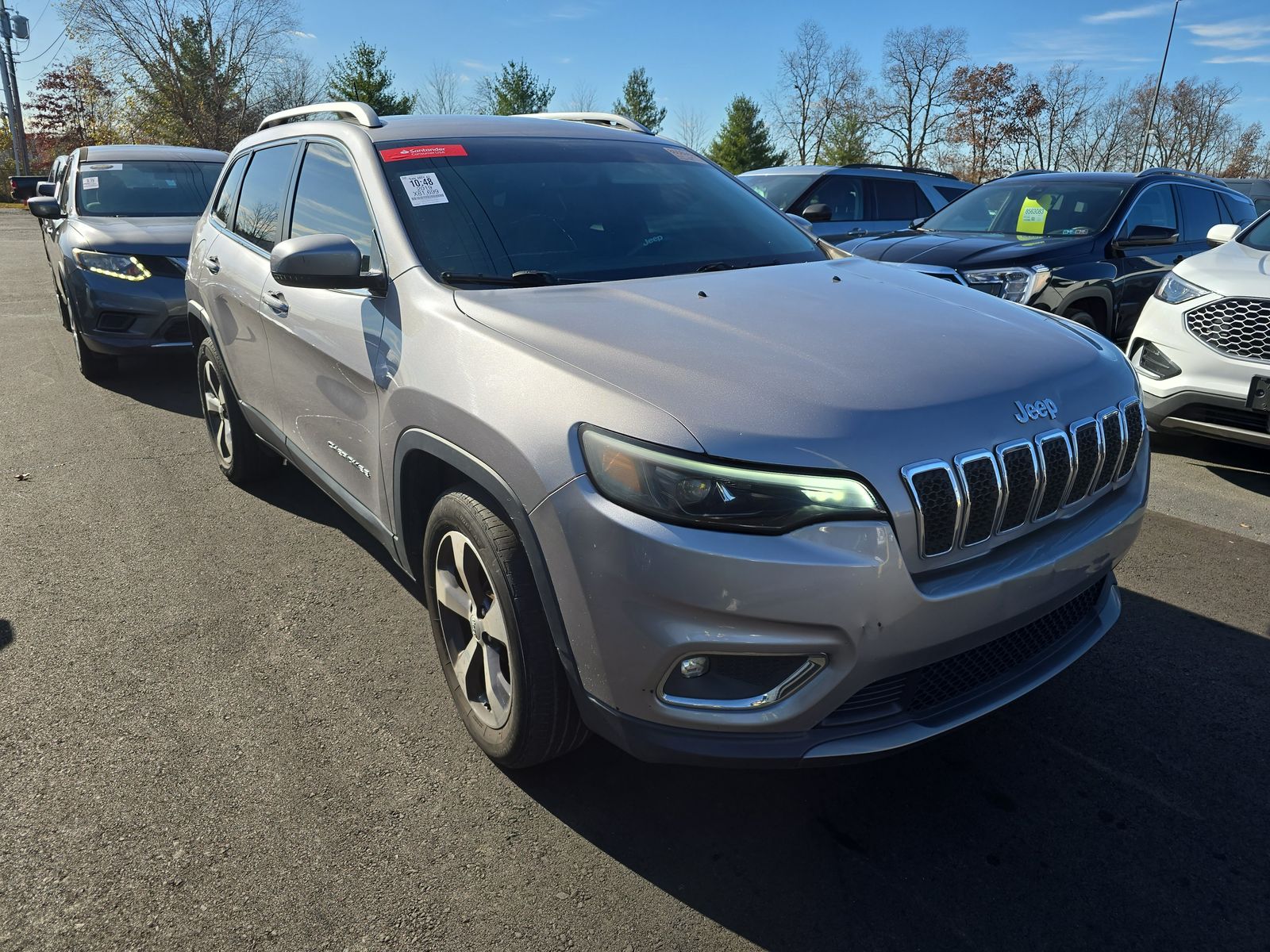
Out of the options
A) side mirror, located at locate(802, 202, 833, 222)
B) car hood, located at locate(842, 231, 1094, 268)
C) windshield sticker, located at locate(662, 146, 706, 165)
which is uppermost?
windshield sticker, located at locate(662, 146, 706, 165)

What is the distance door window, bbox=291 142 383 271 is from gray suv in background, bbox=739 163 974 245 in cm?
618

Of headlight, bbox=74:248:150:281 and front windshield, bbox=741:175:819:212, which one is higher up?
front windshield, bbox=741:175:819:212

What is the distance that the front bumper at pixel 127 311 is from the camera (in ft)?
23.3

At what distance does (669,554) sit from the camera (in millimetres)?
1907

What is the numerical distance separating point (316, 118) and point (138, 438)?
307cm

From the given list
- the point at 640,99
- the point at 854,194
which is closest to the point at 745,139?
the point at 640,99

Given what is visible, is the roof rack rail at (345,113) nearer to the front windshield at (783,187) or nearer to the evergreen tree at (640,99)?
the front windshield at (783,187)

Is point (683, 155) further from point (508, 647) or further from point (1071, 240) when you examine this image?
point (1071, 240)

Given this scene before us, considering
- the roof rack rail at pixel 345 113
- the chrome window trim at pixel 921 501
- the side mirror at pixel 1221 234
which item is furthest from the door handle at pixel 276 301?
the side mirror at pixel 1221 234

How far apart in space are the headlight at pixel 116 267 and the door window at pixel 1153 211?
744cm

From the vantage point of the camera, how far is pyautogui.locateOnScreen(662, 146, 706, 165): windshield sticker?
12.7ft

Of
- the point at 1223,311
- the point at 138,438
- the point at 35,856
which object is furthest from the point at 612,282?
the point at 138,438

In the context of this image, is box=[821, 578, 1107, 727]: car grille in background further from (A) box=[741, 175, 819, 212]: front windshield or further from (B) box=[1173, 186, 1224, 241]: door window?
(A) box=[741, 175, 819, 212]: front windshield

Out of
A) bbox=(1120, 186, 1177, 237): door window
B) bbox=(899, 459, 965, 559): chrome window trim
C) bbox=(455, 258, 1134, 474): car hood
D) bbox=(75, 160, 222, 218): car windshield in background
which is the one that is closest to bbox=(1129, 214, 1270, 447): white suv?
bbox=(1120, 186, 1177, 237): door window
